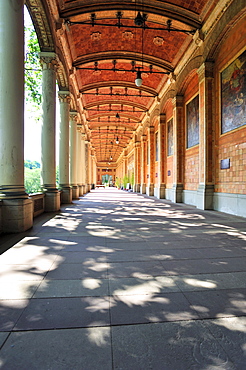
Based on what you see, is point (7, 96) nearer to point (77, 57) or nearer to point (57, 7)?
point (57, 7)

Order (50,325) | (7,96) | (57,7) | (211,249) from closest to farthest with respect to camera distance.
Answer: (50,325) < (211,249) < (7,96) < (57,7)

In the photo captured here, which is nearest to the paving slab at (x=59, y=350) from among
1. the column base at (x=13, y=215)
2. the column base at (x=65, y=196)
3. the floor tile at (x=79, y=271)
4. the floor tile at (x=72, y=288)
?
the floor tile at (x=72, y=288)

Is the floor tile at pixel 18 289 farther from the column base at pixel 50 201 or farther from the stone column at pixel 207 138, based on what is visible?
the stone column at pixel 207 138

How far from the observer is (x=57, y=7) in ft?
31.7

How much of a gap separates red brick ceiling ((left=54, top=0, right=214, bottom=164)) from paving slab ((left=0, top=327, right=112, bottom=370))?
1173cm

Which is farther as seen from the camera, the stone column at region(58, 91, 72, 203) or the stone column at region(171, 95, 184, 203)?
the stone column at region(171, 95, 184, 203)

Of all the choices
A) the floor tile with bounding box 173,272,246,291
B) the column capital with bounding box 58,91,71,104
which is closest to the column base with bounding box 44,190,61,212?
the column capital with bounding box 58,91,71,104

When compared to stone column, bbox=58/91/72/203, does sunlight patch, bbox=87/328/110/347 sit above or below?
below

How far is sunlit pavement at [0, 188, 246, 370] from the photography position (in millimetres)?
1632

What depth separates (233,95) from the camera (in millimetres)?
8992

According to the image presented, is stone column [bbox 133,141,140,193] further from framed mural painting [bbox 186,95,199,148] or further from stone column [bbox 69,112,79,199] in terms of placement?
framed mural painting [bbox 186,95,199,148]

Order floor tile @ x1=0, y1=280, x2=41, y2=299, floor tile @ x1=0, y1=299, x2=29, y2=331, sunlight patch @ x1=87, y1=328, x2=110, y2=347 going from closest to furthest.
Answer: sunlight patch @ x1=87, y1=328, x2=110, y2=347 → floor tile @ x1=0, y1=299, x2=29, y2=331 → floor tile @ x1=0, y1=280, x2=41, y2=299

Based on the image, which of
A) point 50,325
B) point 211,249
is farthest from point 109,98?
point 50,325

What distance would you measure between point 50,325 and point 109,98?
21068mm
